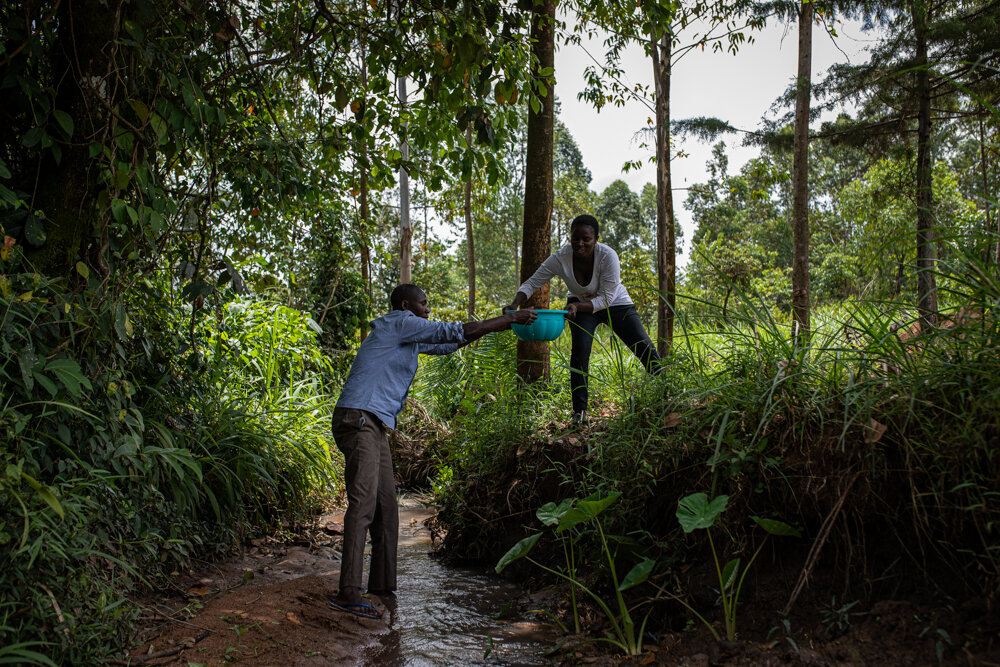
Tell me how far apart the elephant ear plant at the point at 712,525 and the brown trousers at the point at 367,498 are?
1977 millimetres

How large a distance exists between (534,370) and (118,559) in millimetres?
3358

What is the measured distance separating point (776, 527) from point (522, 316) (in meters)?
2.03

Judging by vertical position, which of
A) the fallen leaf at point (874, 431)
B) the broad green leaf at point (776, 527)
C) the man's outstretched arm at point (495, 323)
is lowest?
the broad green leaf at point (776, 527)

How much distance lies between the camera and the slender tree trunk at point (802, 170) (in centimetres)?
660

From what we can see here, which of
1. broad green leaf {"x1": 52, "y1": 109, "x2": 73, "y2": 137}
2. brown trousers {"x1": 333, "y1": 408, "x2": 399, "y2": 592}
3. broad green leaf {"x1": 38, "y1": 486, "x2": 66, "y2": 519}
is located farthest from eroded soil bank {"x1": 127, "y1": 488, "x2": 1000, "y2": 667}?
broad green leaf {"x1": 52, "y1": 109, "x2": 73, "y2": 137}

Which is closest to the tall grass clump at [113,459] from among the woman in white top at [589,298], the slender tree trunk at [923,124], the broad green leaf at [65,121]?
the broad green leaf at [65,121]

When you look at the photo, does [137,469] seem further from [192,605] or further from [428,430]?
[428,430]

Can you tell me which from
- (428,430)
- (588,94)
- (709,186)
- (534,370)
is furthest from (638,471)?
(709,186)

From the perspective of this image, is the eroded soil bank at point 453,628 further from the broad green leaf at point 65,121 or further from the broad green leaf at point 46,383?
the broad green leaf at point 65,121

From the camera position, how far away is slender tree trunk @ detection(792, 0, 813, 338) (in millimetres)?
6602

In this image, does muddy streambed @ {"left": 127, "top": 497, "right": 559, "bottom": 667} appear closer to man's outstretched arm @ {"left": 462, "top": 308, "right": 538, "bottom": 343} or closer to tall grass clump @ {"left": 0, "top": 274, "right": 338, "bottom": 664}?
tall grass clump @ {"left": 0, "top": 274, "right": 338, "bottom": 664}

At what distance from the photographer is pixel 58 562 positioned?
8.55ft

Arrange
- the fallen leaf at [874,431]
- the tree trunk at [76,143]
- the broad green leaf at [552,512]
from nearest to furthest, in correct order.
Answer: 1. the fallen leaf at [874,431]
2. the broad green leaf at [552,512]
3. the tree trunk at [76,143]

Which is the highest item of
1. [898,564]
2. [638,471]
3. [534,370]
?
[534,370]
